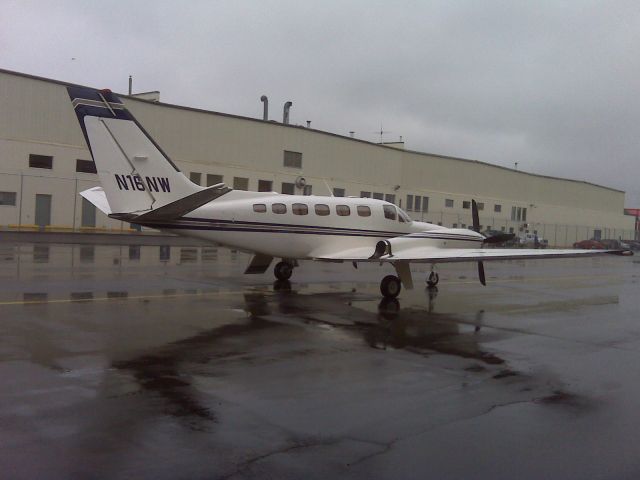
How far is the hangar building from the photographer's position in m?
34.9

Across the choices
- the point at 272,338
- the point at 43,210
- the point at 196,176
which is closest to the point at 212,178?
the point at 196,176

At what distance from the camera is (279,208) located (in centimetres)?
1608

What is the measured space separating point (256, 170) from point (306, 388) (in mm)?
39042

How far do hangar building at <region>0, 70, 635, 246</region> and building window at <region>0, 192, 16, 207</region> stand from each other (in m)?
0.05

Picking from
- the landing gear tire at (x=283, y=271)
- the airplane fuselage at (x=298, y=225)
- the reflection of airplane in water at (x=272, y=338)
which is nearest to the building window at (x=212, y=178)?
the landing gear tire at (x=283, y=271)

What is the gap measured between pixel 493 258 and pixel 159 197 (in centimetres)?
797

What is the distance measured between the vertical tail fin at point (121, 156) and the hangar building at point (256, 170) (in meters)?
13.0

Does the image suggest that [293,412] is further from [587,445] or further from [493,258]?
[493,258]

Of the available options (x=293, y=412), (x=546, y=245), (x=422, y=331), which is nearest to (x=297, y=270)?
(x=422, y=331)

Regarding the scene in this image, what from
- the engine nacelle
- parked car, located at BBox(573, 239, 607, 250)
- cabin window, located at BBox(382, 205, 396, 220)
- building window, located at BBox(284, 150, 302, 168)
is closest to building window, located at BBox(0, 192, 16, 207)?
building window, located at BBox(284, 150, 302, 168)

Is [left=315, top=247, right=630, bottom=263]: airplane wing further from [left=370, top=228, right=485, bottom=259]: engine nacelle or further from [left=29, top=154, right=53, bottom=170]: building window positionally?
[left=29, top=154, right=53, bottom=170]: building window

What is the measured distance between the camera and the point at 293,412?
20.8 ft

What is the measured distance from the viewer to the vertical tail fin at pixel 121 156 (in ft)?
47.0

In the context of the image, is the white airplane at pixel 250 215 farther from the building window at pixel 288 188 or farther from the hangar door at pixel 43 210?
the building window at pixel 288 188
